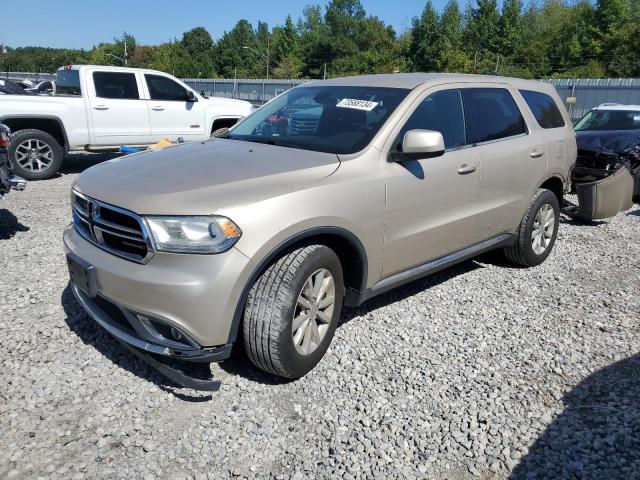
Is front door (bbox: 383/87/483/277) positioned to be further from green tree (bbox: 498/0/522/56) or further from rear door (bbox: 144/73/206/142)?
green tree (bbox: 498/0/522/56)

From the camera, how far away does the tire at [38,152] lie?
8.78 metres

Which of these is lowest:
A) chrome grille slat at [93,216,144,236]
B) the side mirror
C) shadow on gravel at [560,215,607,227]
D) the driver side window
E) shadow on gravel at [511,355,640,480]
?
shadow on gravel at [511,355,640,480]

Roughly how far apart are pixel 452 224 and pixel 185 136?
26.2ft

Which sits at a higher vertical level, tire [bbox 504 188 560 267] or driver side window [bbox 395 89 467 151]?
driver side window [bbox 395 89 467 151]

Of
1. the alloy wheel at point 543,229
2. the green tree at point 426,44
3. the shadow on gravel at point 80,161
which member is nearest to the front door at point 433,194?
the alloy wheel at point 543,229

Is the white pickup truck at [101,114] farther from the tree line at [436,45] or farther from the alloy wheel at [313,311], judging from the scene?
the tree line at [436,45]

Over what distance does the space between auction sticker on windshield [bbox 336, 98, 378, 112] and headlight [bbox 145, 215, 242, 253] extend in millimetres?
1608

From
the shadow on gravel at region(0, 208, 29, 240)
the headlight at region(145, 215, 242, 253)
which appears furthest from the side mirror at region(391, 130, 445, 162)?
the shadow on gravel at region(0, 208, 29, 240)

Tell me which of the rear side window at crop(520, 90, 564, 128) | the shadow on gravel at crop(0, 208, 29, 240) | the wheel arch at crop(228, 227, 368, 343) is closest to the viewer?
the wheel arch at crop(228, 227, 368, 343)

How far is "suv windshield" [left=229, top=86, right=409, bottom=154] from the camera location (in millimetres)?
3646

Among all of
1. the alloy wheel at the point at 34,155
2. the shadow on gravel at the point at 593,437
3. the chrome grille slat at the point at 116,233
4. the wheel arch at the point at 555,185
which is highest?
the alloy wheel at the point at 34,155

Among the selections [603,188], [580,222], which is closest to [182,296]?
[603,188]

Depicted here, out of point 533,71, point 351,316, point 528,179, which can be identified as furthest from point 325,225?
point 533,71

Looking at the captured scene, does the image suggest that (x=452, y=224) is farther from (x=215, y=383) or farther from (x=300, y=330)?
(x=215, y=383)
